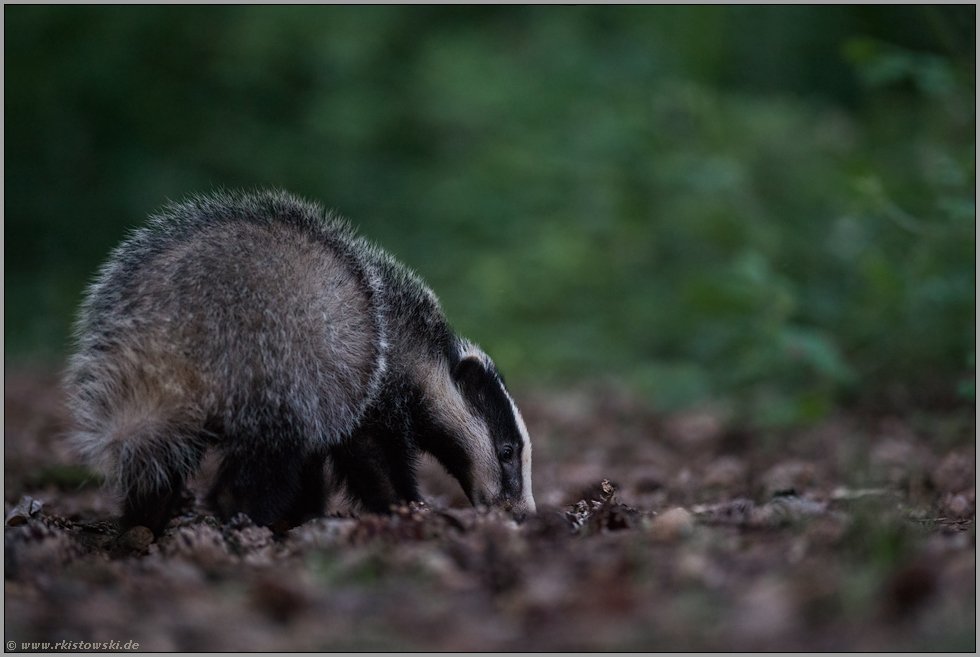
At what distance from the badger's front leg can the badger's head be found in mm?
172

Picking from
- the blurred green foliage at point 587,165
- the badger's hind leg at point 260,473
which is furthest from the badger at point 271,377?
the blurred green foliage at point 587,165

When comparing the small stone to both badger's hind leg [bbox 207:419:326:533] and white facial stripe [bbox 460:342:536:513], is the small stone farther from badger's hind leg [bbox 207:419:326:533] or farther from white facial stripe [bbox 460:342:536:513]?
white facial stripe [bbox 460:342:536:513]

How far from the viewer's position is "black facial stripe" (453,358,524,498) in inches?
174

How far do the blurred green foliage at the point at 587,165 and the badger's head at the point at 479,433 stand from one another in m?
2.52

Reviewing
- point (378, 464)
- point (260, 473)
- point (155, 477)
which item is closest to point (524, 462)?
point (378, 464)

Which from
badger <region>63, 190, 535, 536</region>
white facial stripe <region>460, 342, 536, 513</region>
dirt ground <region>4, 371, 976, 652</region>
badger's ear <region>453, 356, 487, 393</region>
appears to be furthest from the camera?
badger's ear <region>453, 356, 487, 393</region>

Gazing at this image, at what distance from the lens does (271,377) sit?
378 centimetres

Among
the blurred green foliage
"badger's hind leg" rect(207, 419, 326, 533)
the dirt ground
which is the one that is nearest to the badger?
"badger's hind leg" rect(207, 419, 326, 533)

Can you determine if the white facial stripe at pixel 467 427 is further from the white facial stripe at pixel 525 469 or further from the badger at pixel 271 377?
the white facial stripe at pixel 525 469

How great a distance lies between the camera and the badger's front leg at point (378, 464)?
4.45 m

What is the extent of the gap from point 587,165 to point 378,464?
7.84 m

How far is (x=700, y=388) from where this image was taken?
831 centimetres

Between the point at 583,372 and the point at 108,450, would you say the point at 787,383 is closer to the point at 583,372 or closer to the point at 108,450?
the point at 583,372

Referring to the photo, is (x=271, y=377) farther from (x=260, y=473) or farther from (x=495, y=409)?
(x=495, y=409)
